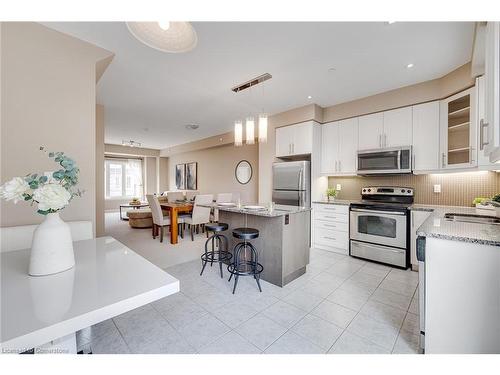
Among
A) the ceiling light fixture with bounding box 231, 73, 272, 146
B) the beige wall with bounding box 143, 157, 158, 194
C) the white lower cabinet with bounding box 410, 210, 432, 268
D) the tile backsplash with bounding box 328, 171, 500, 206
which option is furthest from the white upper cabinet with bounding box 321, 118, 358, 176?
the beige wall with bounding box 143, 157, 158, 194

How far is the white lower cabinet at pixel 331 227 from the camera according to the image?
3502 millimetres

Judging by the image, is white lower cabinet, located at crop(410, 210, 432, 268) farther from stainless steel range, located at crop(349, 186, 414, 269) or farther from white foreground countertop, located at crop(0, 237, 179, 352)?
white foreground countertop, located at crop(0, 237, 179, 352)

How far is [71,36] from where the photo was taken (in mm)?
2053

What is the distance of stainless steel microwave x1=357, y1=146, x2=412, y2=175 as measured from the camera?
3049 mm

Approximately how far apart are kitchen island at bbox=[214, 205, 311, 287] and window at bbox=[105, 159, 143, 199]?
26.6 ft

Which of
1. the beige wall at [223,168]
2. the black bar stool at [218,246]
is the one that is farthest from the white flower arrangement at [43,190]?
the beige wall at [223,168]

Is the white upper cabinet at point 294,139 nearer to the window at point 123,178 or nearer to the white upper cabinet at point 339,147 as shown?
the white upper cabinet at point 339,147

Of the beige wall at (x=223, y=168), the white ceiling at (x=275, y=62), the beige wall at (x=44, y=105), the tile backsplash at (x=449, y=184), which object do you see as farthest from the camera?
the beige wall at (x=223, y=168)

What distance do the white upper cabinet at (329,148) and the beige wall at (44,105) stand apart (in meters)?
3.47

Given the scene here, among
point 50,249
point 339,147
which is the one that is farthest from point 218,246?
point 339,147

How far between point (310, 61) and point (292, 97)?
3.42 feet
